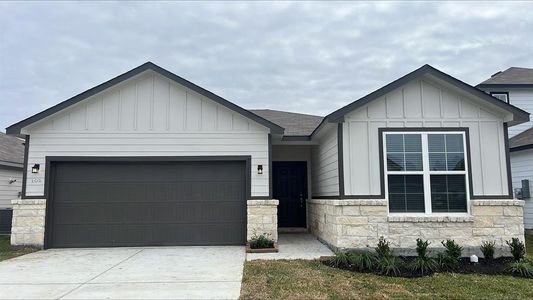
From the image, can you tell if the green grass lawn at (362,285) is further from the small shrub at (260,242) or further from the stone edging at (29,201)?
the stone edging at (29,201)

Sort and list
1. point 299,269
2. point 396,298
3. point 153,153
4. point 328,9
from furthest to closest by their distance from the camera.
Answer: point 328,9 → point 153,153 → point 299,269 → point 396,298

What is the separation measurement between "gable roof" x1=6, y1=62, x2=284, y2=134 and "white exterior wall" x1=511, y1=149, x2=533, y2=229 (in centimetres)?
878

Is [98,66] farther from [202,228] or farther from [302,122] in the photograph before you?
[202,228]

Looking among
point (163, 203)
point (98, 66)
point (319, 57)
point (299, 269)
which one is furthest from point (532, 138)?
point (98, 66)

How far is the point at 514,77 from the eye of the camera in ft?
50.3

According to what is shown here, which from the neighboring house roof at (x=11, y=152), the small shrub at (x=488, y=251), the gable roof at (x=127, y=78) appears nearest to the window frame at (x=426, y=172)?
the small shrub at (x=488, y=251)

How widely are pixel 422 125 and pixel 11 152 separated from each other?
1569 centimetres

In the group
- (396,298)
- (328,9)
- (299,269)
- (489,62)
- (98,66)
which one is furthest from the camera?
(489,62)

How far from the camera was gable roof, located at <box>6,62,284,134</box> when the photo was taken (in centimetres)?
938

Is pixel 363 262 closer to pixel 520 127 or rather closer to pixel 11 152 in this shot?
pixel 520 127

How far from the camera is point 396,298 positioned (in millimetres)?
5094

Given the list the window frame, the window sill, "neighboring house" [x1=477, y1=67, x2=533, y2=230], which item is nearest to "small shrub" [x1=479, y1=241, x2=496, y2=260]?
the window sill

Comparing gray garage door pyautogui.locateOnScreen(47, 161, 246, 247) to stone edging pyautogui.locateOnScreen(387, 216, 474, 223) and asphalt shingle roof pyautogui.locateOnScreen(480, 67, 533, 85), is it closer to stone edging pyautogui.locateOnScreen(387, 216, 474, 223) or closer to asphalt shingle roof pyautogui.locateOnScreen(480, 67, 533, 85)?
stone edging pyautogui.locateOnScreen(387, 216, 474, 223)

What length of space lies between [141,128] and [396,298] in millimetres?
7072
